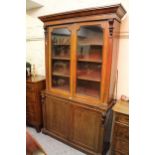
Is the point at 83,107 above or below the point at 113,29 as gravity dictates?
below

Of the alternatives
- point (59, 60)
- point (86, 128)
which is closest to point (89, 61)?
point (59, 60)

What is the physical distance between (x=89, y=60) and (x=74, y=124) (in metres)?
0.95

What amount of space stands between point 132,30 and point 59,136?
2138mm

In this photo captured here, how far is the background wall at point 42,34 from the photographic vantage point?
6.15 ft

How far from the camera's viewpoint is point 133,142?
1.48 ft

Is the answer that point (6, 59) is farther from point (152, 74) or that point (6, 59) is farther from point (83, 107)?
point (83, 107)

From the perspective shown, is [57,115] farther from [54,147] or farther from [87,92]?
[87,92]

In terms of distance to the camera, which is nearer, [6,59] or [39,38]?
[6,59]

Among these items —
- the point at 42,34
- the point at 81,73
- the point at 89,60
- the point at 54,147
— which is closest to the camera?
the point at 89,60

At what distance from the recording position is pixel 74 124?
1977 millimetres

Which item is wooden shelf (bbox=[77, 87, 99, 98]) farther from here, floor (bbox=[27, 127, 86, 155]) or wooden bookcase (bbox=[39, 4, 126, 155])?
floor (bbox=[27, 127, 86, 155])

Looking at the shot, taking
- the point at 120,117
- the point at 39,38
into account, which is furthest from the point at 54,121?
the point at 39,38

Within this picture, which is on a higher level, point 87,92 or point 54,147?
point 87,92

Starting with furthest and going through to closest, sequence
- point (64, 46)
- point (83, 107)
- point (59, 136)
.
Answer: point (59, 136) < point (64, 46) < point (83, 107)
